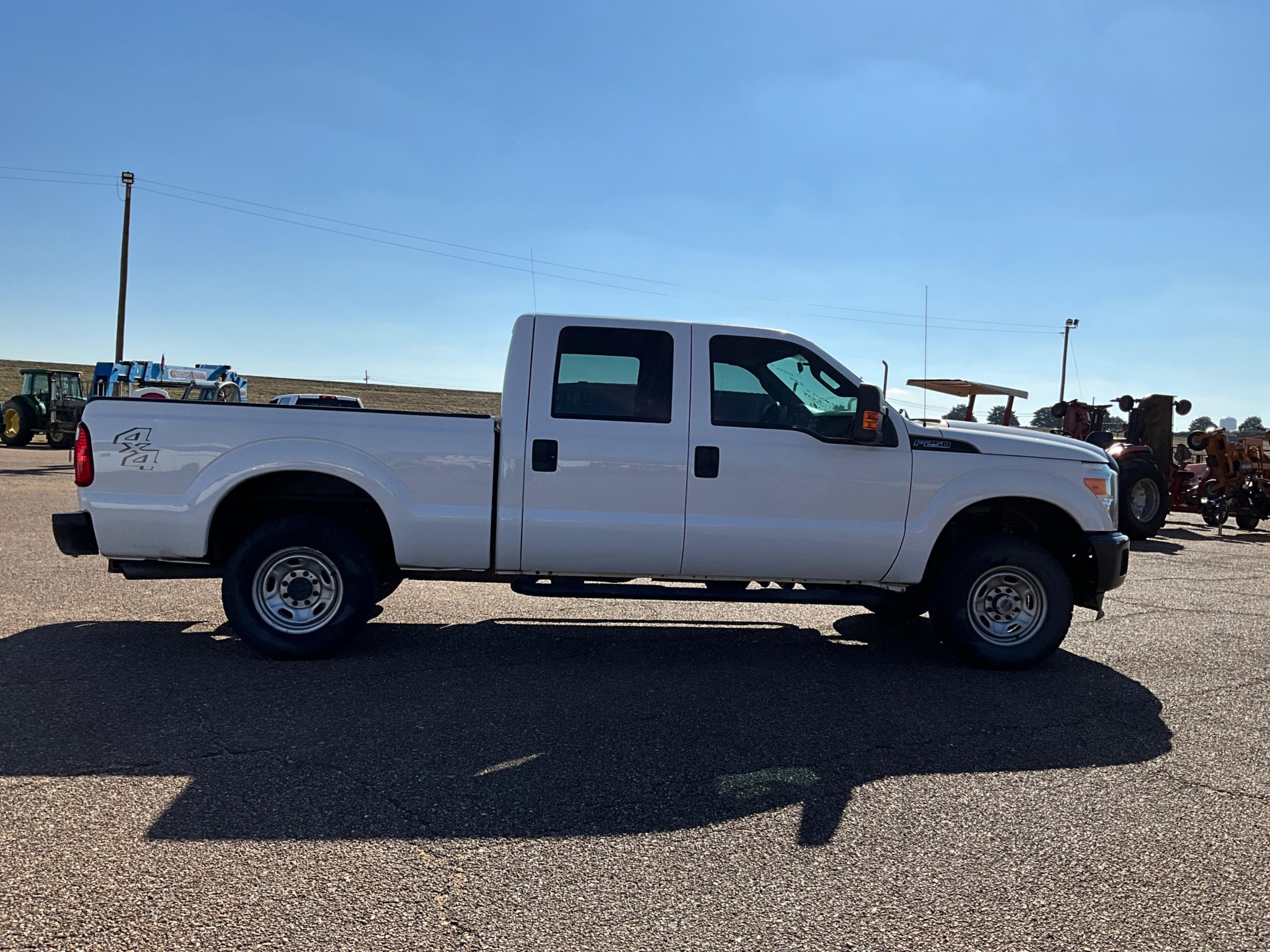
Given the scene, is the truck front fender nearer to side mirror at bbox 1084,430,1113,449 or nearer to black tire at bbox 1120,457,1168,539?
black tire at bbox 1120,457,1168,539

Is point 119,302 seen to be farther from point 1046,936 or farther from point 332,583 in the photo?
point 1046,936

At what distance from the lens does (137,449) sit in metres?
5.61

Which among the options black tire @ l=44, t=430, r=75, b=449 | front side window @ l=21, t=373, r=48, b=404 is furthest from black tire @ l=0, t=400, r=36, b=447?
front side window @ l=21, t=373, r=48, b=404

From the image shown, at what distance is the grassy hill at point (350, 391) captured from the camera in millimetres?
56125

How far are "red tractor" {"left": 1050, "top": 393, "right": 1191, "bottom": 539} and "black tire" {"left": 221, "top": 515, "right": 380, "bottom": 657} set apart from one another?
37.5ft

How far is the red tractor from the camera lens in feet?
47.2

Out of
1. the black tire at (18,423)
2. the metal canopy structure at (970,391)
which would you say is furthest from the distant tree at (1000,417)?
the black tire at (18,423)

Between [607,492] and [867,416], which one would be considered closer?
[867,416]

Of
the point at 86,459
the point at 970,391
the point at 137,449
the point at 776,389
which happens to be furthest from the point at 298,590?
the point at 970,391

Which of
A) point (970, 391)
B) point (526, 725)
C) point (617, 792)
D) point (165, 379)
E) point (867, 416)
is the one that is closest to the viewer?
point (617, 792)

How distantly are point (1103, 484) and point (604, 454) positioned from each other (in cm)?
327

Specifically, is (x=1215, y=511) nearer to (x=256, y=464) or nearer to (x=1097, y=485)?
(x=1097, y=485)

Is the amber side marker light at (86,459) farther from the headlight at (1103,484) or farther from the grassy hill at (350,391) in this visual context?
the grassy hill at (350,391)

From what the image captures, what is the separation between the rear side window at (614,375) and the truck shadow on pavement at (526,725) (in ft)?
5.19
